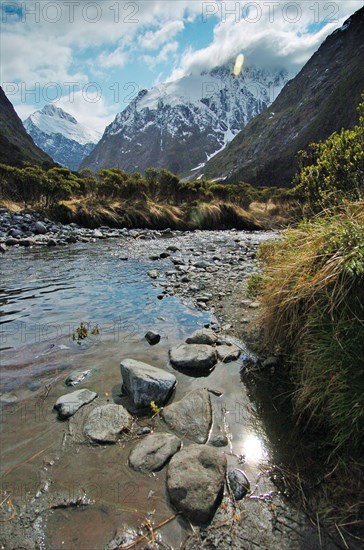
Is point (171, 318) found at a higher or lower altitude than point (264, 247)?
lower

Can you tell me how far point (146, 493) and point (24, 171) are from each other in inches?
1136

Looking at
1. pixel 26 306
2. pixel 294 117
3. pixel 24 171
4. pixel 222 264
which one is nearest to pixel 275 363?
pixel 26 306

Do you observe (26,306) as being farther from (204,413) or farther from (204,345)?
(204,413)

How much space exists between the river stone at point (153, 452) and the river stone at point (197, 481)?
0.45ft

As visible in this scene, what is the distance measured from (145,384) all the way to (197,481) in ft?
5.06

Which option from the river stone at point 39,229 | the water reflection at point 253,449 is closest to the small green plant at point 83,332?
the water reflection at point 253,449

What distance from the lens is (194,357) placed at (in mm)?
5062

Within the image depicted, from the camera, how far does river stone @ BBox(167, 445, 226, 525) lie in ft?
8.47

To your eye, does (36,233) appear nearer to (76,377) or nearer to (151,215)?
(151,215)

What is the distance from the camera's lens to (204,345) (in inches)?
214

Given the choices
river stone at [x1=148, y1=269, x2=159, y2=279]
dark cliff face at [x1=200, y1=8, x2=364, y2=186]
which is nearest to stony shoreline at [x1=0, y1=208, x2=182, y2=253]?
river stone at [x1=148, y1=269, x2=159, y2=279]

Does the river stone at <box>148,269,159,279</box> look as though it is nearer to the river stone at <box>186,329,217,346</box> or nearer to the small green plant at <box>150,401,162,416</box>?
the river stone at <box>186,329,217,346</box>

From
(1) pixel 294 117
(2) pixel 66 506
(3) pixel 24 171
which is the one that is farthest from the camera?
(1) pixel 294 117

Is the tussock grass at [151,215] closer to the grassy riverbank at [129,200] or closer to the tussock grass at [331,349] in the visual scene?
the grassy riverbank at [129,200]
